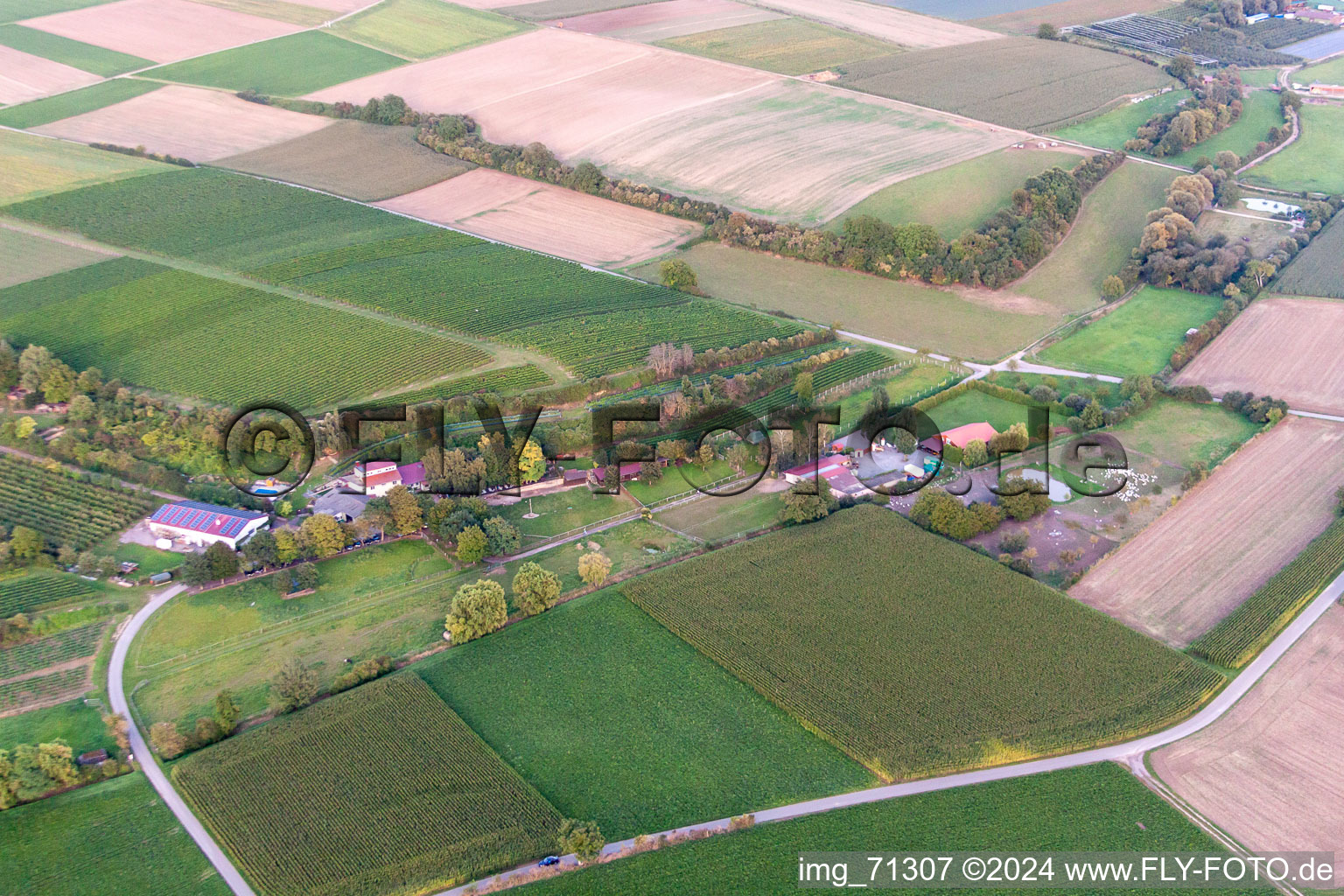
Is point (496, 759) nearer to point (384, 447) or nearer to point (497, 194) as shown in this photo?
point (384, 447)

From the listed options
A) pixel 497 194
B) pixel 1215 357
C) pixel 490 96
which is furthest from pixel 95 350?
pixel 1215 357

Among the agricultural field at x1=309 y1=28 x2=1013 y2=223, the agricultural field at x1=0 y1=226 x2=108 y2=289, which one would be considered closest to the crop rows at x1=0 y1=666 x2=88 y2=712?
the agricultural field at x1=0 y1=226 x2=108 y2=289

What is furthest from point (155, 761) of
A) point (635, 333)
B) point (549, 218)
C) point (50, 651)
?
point (549, 218)

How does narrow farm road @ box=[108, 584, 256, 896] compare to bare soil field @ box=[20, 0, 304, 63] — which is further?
bare soil field @ box=[20, 0, 304, 63]

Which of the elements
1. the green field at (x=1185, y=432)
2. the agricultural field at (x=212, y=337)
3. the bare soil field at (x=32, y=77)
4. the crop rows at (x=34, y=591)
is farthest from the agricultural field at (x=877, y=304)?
the bare soil field at (x=32, y=77)

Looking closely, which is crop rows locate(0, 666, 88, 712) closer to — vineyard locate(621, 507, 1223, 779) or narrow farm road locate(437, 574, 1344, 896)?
narrow farm road locate(437, 574, 1344, 896)
